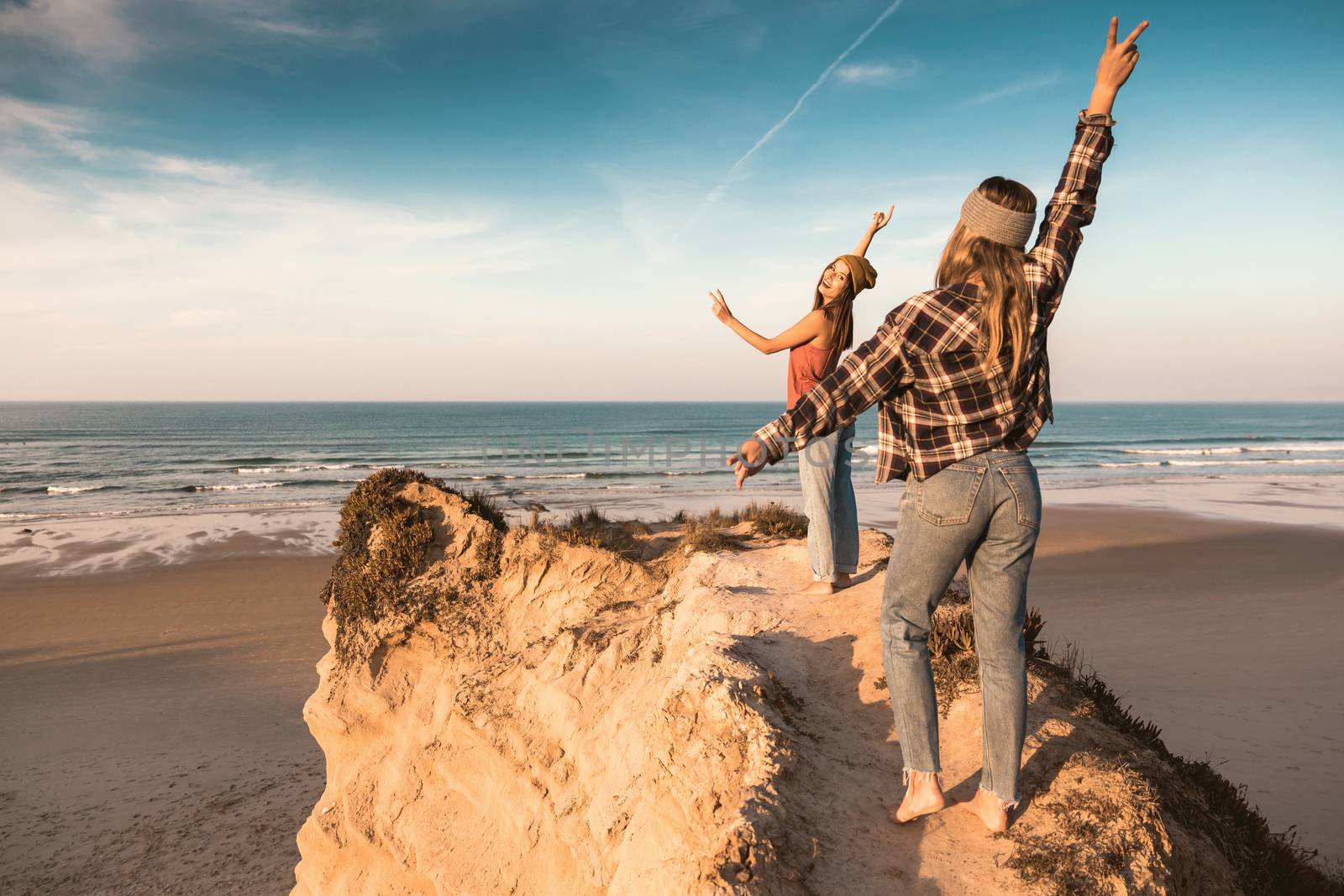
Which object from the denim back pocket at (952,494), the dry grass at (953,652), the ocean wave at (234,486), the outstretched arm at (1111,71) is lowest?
the ocean wave at (234,486)

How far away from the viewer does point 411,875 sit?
222 inches

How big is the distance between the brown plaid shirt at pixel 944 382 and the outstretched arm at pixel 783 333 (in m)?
2.07

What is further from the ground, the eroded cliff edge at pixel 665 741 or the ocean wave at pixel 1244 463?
the eroded cliff edge at pixel 665 741

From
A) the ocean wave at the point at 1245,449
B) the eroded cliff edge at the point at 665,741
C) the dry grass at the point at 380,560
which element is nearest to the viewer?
the eroded cliff edge at the point at 665,741

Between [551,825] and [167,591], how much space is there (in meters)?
13.6

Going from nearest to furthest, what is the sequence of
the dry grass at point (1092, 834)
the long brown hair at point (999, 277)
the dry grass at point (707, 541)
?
the long brown hair at point (999, 277) < the dry grass at point (1092, 834) < the dry grass at point (707, 541)

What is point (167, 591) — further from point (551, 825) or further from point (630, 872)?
point (630, 872)

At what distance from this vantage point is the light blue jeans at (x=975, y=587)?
2.63 meters

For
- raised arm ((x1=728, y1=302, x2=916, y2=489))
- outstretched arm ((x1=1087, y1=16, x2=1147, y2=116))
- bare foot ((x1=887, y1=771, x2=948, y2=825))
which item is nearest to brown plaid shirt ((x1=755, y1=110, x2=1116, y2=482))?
raised arm ((x1=728, y1=302, x2=916, y2=489))

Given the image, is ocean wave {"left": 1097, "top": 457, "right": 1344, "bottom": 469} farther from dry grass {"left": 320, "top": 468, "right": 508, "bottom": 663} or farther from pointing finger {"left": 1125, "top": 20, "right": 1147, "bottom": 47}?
pointing finger {"left": 1125, "top": 20, "right": 1147, "bottom": 47}

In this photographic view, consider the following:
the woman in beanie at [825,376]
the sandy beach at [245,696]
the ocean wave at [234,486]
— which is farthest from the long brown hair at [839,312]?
the ocean wave at [234,486]

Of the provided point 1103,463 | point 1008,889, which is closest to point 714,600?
point 1008,889

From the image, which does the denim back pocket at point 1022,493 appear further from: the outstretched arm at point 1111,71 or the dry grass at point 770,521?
the dry grass at point 770,521

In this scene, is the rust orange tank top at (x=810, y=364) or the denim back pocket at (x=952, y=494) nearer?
the denim back pocket at (x=952, y=494)
